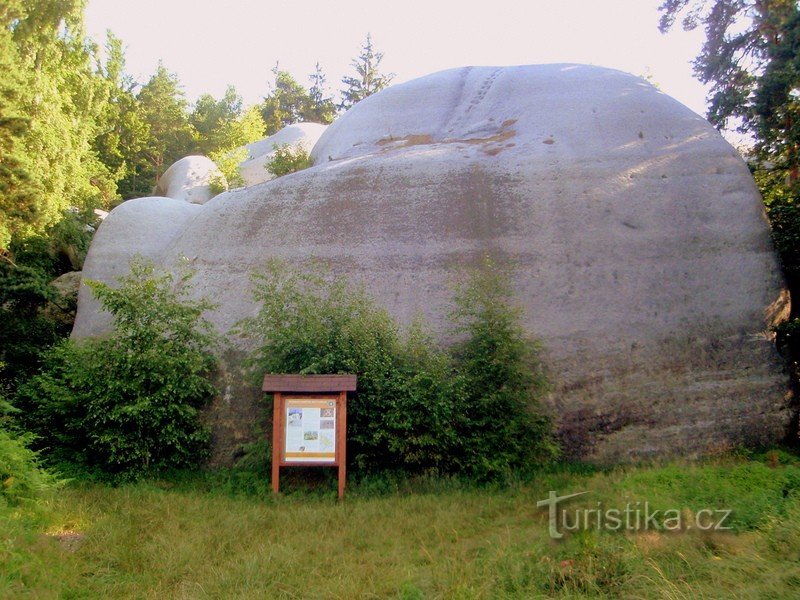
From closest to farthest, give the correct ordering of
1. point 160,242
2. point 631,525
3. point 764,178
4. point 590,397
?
1. point 631,525
2. point 590,397
3. point 160,242
4. point 764,178

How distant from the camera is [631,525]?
6367 mm

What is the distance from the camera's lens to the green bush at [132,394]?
31.2 ft

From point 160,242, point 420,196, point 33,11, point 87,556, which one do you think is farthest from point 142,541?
point 33,11

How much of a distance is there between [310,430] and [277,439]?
17.6 inches

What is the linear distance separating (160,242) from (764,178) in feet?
45.9

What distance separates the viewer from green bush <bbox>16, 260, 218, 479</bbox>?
31.2 ft

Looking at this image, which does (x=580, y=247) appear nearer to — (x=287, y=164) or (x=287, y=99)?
(x=287, y=164)

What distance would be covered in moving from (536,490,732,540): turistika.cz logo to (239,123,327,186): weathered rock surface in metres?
22.1

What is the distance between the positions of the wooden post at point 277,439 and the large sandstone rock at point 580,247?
1622mm

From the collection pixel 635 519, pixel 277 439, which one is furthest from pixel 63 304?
pixel 635 519

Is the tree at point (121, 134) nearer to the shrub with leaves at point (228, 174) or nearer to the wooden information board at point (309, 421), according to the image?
the shrub with leaves at point (228, 174)

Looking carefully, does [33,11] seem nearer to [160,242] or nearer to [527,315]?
[160,242]

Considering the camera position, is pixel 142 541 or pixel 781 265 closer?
pixel 142 541

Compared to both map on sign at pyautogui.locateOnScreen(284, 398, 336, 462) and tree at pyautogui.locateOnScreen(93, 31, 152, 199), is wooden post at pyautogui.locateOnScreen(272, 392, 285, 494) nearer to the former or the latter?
map on sign at pyautogui.locateOnScreen(284, 398, 336, 462)
